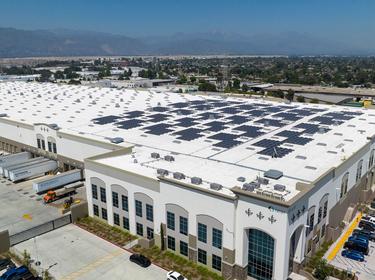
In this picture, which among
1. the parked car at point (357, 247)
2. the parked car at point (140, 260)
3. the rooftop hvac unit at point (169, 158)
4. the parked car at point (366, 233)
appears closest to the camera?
the parked car at point (140, 260)

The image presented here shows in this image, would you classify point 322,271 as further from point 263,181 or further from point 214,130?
point 214,130

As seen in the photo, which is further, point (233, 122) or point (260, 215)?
point (233, 122)

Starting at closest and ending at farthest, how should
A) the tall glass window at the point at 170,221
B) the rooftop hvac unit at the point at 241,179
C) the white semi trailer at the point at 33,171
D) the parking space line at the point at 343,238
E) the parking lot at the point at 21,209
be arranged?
the rooftop hvac unit at the point at 241,179 < the tall glass window at the point at 170,221 < the parking space line at the point at 343,238 < the parking lot at the point at 21,209 < the white semi trailer at the point at 33,171

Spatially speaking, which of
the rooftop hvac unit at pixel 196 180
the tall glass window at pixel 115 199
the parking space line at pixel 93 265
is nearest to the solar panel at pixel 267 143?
the rooftop hvac unit at pixel 196 180

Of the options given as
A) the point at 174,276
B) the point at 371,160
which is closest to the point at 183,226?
the point at 174,276

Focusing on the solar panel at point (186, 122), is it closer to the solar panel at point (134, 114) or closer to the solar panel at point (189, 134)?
the solar panel at point (189, 134)

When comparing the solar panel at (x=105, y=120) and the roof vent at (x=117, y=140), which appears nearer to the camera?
the roof vent at (x=117, y=140)

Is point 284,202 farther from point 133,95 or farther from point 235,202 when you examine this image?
point 133,95

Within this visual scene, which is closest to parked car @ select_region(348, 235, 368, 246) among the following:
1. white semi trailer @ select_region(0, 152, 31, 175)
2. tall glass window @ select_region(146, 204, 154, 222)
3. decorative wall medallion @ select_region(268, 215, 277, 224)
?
decorative wall medallion @ select_region(268, 215, 277, 224)
